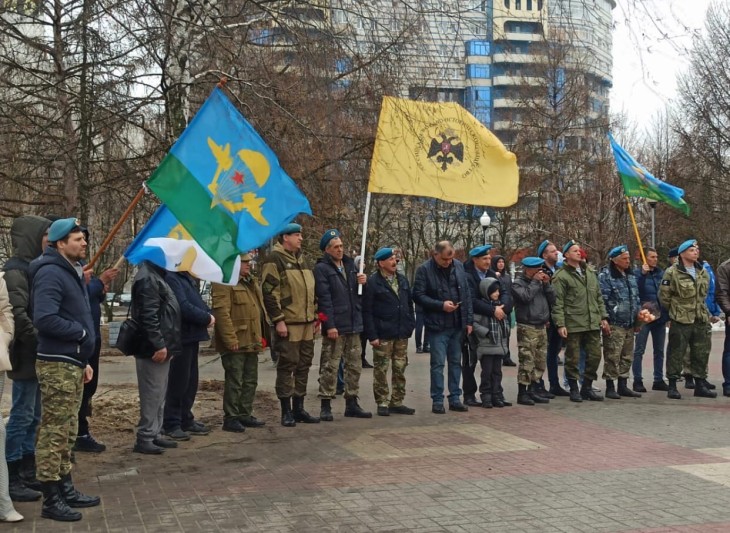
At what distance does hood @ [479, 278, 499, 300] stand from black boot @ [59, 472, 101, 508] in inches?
238

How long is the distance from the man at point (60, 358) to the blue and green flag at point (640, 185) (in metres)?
9.08

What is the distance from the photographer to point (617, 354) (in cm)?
1180

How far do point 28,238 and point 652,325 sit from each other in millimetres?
9170

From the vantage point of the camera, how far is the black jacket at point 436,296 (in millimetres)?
10578

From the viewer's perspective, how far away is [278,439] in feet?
29.0

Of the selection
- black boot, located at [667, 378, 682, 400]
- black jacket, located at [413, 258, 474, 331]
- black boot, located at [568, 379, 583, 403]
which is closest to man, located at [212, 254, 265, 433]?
black jacket, located at [413, 258, 474, 331]

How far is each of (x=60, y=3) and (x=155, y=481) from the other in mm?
6103

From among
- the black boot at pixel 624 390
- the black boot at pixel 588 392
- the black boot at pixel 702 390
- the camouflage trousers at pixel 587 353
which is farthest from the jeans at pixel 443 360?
the black boot at pixel 702 390

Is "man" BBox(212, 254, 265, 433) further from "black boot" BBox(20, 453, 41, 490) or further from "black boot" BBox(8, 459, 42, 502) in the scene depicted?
"black boot" BBox(8, 459, 42, 502)

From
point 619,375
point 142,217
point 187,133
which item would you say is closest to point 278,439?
point 187,133

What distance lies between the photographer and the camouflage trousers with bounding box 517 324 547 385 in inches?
437

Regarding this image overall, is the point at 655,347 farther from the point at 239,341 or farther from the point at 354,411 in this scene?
the point at 239,341

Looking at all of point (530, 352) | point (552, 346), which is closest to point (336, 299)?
point (530, 352)

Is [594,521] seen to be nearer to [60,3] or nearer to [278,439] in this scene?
[278,439]
